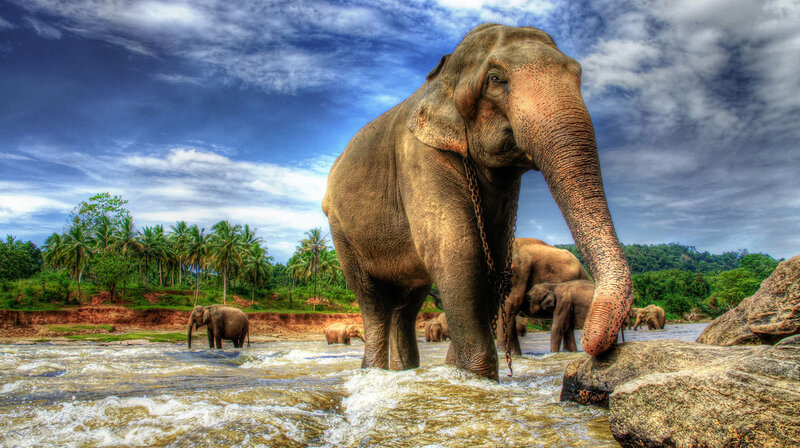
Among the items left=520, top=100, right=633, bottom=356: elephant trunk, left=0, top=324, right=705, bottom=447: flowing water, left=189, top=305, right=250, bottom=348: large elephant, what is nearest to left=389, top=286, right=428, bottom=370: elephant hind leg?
left=0, top=324, right=705, bottom=447: flowing water

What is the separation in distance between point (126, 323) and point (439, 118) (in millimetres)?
40673

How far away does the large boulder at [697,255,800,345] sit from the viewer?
108 inches

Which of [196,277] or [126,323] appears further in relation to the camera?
[196,277]

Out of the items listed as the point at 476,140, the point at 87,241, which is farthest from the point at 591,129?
the point at 87,241

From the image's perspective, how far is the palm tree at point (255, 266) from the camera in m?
59.6

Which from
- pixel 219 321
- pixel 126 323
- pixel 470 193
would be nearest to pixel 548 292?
pixel 470 193

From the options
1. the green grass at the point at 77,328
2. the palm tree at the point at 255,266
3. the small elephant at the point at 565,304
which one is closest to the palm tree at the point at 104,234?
the palm tree at the point at 255,266

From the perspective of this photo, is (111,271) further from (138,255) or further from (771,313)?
(771,313)

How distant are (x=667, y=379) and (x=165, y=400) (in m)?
2.59

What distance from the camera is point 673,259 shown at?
151625 millimetres

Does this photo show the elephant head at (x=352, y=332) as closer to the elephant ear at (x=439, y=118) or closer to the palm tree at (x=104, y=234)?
the elephant ear at (x=439, y=118)

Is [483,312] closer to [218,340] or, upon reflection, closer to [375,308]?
[375,308]

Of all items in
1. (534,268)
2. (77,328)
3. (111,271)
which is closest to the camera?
(534,268)

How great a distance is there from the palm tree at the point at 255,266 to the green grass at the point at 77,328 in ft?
74.3
